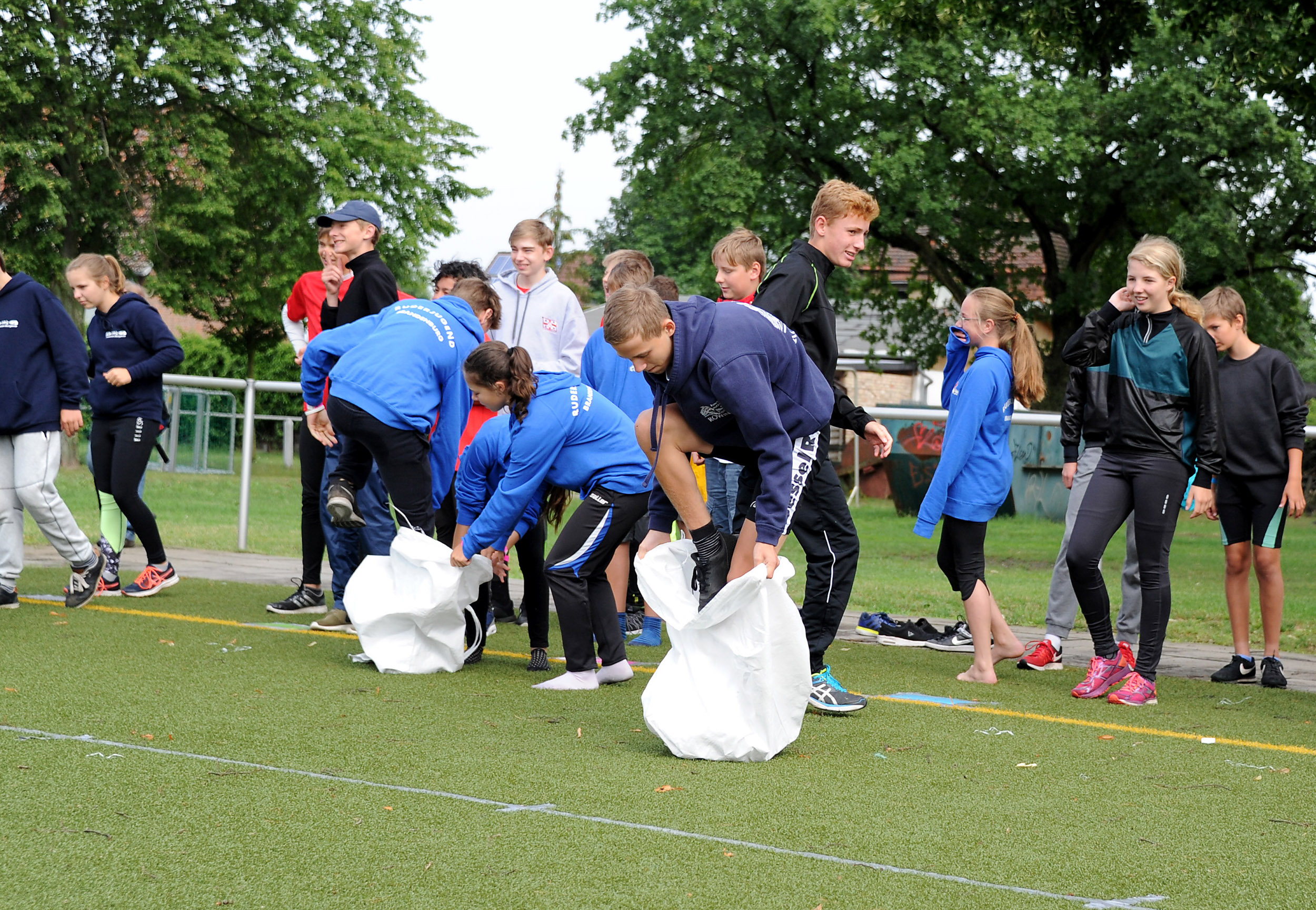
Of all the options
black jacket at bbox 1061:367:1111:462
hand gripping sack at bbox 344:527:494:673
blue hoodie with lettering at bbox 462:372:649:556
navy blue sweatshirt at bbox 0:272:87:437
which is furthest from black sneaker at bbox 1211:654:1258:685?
navy blue sweatshirt at bbox 0:272:87:437

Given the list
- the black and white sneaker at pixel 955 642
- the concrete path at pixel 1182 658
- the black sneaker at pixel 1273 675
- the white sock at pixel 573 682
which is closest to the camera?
the white sock at pixel 573 682

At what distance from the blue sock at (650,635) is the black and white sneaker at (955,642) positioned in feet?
4.94

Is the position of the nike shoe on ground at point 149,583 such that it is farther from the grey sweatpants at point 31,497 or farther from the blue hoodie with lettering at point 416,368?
the blue hoodie with lettering at point 416,368

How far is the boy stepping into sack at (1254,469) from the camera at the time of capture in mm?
6535

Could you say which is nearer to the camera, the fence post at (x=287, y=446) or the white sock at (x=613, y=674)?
the white sock at (x=613, y=674)

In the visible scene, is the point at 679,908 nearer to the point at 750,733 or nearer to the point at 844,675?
the point at 750,733

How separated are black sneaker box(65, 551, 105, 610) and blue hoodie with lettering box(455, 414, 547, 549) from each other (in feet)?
9.34

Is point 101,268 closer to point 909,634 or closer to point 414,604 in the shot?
point 414,604

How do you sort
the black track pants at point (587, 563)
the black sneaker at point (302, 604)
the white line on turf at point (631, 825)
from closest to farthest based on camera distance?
the white line on turf at point (631, 825) < the black track pants at point (587, 563) < the black sneaker at point (302, 604)

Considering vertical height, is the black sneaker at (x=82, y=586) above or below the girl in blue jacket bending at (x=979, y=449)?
below

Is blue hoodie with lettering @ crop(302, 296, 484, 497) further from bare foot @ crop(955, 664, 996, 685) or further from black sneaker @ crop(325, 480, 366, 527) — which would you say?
bare foot @ crop(955, 664, 996, 685)

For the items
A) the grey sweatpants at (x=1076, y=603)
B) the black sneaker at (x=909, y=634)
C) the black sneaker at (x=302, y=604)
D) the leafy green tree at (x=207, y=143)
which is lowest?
the black sneaker at (x=302, y=604)

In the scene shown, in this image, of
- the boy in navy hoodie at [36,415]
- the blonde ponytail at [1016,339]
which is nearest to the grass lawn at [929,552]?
the boy in navy hoodie at [36,415]

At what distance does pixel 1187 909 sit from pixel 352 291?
17.5 ft
